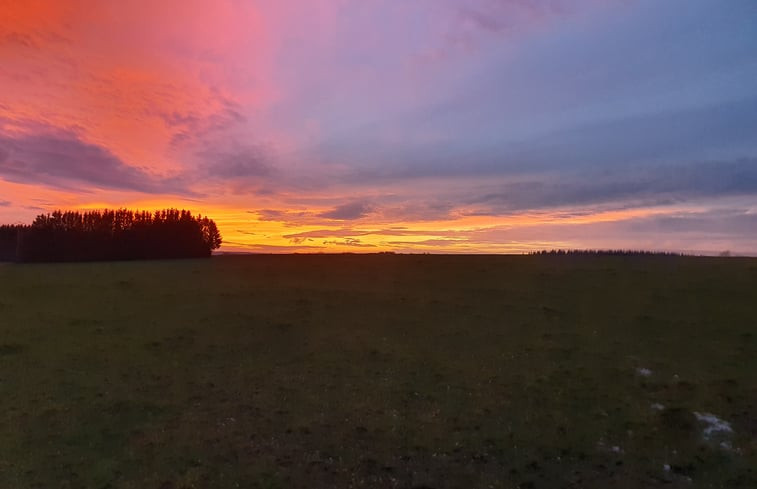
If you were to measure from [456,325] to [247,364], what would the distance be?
12140 mm

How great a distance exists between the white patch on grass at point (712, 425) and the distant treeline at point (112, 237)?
91.6 metres

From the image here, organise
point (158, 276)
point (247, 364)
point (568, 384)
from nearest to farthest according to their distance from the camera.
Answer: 1. point (568, 384)
2. point (247, 364)
3. point (158, 276)

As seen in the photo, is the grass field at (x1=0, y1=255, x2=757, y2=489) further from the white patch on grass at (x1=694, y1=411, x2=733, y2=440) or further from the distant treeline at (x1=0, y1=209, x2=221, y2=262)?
the distant treeline at (x1=0, y1=209, x2=221, y2=262)

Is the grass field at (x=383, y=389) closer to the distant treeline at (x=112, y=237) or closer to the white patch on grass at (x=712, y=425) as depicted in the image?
the white patch on grass at (x=712, y=425)

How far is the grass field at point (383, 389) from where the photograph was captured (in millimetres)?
14383

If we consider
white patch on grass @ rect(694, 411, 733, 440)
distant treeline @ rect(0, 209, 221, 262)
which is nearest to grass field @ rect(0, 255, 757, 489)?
white patch on grass @ rect(694, 411, 733, 440)

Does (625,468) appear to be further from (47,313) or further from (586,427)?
(47,313)

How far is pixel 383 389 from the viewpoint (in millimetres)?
20344

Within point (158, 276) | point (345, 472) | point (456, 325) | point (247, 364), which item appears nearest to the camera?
point (345, 472)

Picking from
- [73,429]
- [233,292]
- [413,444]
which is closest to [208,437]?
[73,429]

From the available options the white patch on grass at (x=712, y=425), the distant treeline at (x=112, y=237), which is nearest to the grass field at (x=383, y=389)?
the white patch on grass at (x=712, y=425)

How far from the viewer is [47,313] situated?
34.0 m

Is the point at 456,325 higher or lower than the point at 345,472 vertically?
higher

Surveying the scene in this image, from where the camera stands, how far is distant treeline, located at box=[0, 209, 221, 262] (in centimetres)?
9312
